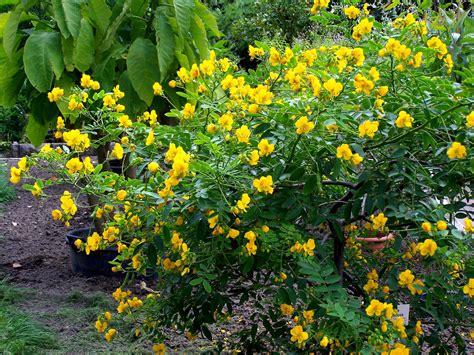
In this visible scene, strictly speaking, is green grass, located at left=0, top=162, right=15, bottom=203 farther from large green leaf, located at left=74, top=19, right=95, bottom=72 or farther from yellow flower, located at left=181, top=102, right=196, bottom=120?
yellow flower, located at left=181, top=102, right=196, bottom=120

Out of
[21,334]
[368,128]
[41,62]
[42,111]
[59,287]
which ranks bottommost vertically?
[59,287]

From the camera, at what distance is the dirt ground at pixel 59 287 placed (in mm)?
2598

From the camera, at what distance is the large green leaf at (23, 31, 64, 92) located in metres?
2.91

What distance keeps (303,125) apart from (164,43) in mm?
1687

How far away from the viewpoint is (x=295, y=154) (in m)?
1.52

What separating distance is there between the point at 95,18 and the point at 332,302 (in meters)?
2.07

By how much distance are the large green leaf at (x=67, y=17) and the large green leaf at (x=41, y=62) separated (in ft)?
0.46

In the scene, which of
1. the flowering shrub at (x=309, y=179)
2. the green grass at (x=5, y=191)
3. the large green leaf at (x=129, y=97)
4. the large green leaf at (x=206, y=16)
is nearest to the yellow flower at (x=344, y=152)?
the flowering shrub at (x=309, y=179)

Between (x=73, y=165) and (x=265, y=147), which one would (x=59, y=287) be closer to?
(x=73, y=165)

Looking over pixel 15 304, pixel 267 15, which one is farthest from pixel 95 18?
pixel 267 15

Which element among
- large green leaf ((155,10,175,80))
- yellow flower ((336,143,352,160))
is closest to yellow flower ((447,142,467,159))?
yellow flower ((336,143,352,160))

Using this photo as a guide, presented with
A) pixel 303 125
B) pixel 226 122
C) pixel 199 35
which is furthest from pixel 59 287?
pixel 303 125

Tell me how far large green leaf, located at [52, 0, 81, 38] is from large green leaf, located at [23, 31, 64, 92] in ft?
0.46

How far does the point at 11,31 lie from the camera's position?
298 cm
